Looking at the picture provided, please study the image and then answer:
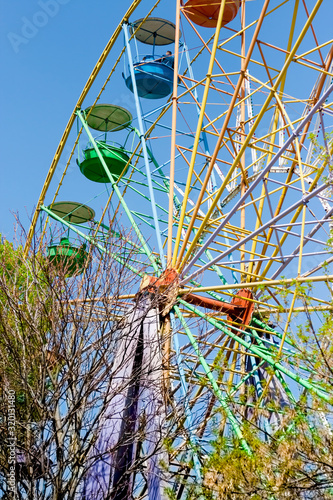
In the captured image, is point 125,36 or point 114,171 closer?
point 125,36

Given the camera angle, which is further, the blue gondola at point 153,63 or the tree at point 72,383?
the blue gondola at point 153,63

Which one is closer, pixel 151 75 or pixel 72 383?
pixel 72 383

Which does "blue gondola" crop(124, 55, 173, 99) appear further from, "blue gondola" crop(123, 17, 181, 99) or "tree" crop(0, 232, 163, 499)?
"tree" crop(0, 232, 163, 499)

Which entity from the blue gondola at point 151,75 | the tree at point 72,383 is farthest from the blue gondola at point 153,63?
the tree at point 72,383

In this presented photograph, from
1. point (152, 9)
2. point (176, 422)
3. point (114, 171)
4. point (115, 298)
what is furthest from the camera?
point (114, 171)

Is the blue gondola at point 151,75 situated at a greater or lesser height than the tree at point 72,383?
greater

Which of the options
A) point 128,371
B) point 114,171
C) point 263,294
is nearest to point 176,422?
point 128,371

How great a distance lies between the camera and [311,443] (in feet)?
23.9

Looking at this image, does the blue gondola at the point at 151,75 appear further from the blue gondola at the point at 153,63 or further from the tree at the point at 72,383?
the tree at the point at 72,383

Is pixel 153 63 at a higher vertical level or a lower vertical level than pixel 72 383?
higher

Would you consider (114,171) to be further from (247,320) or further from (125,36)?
(247,320)

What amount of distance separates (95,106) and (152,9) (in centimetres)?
273

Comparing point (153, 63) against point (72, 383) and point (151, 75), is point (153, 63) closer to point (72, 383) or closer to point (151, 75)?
point (151, 75)

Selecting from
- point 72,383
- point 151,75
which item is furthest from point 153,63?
point 72,383
